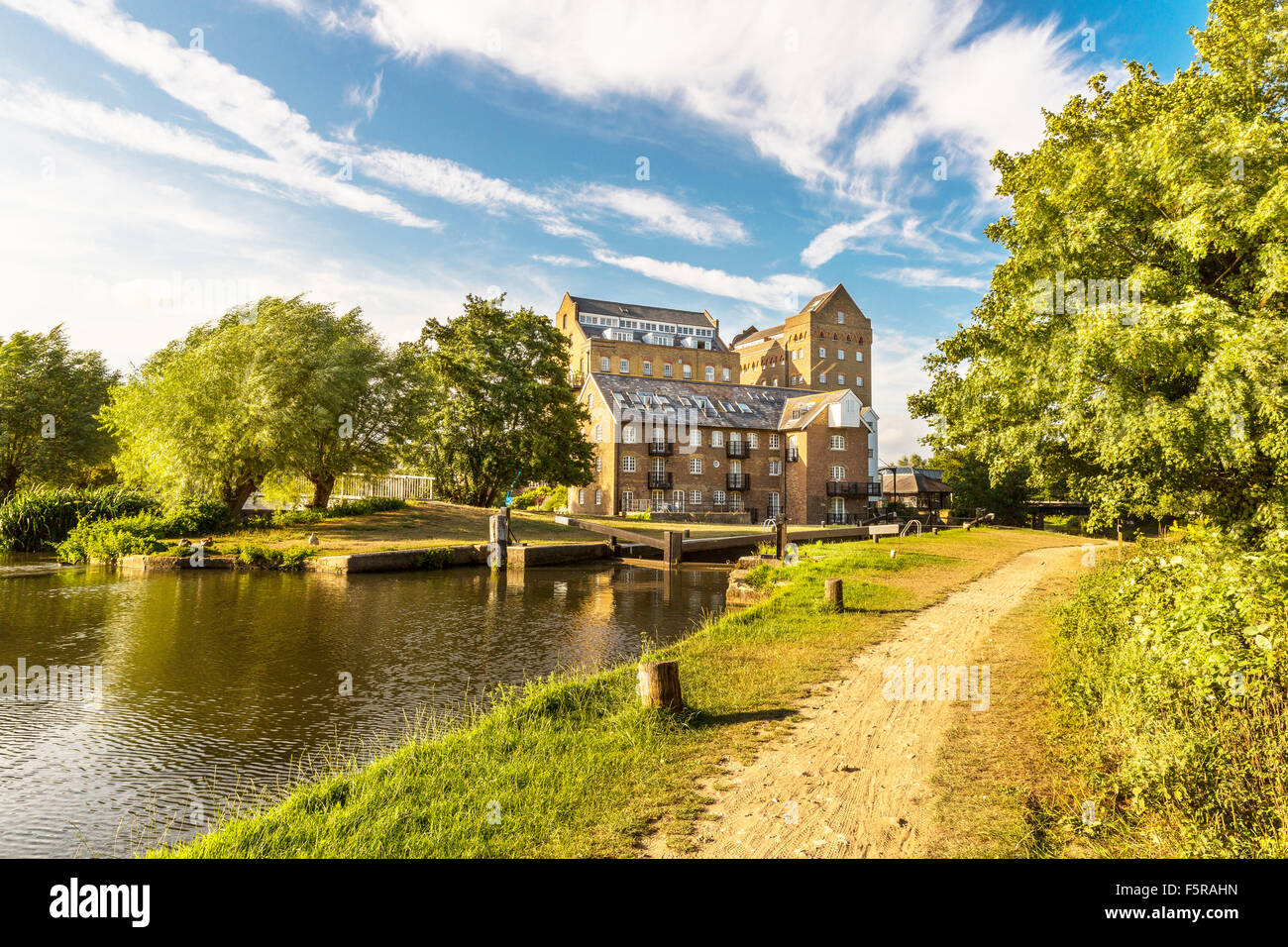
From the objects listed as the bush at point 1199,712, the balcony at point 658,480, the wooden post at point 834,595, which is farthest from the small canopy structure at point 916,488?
the bush at point 1199,712

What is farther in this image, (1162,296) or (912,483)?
(912,483)

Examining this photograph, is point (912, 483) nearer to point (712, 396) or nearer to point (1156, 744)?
point (712, 396)

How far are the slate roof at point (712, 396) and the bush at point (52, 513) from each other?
27.2 meters

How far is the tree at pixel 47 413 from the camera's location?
3341 cm

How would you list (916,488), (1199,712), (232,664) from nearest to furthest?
(1199,712) < (232,664) < (916,488)

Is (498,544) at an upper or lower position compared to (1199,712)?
lower

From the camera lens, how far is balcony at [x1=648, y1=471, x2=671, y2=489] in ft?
151

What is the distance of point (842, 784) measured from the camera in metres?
5.21

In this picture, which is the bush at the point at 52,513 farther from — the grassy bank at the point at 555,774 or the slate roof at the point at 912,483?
the slate roof at the point at 912,483

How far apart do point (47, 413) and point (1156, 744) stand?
4532 centimetres

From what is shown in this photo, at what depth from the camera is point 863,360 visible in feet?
258

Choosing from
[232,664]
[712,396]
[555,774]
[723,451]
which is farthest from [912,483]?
[555,774]

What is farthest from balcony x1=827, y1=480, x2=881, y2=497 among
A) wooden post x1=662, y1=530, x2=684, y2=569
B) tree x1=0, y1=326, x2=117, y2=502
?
tree x1=0, y1=326, x2=117, y2=502
